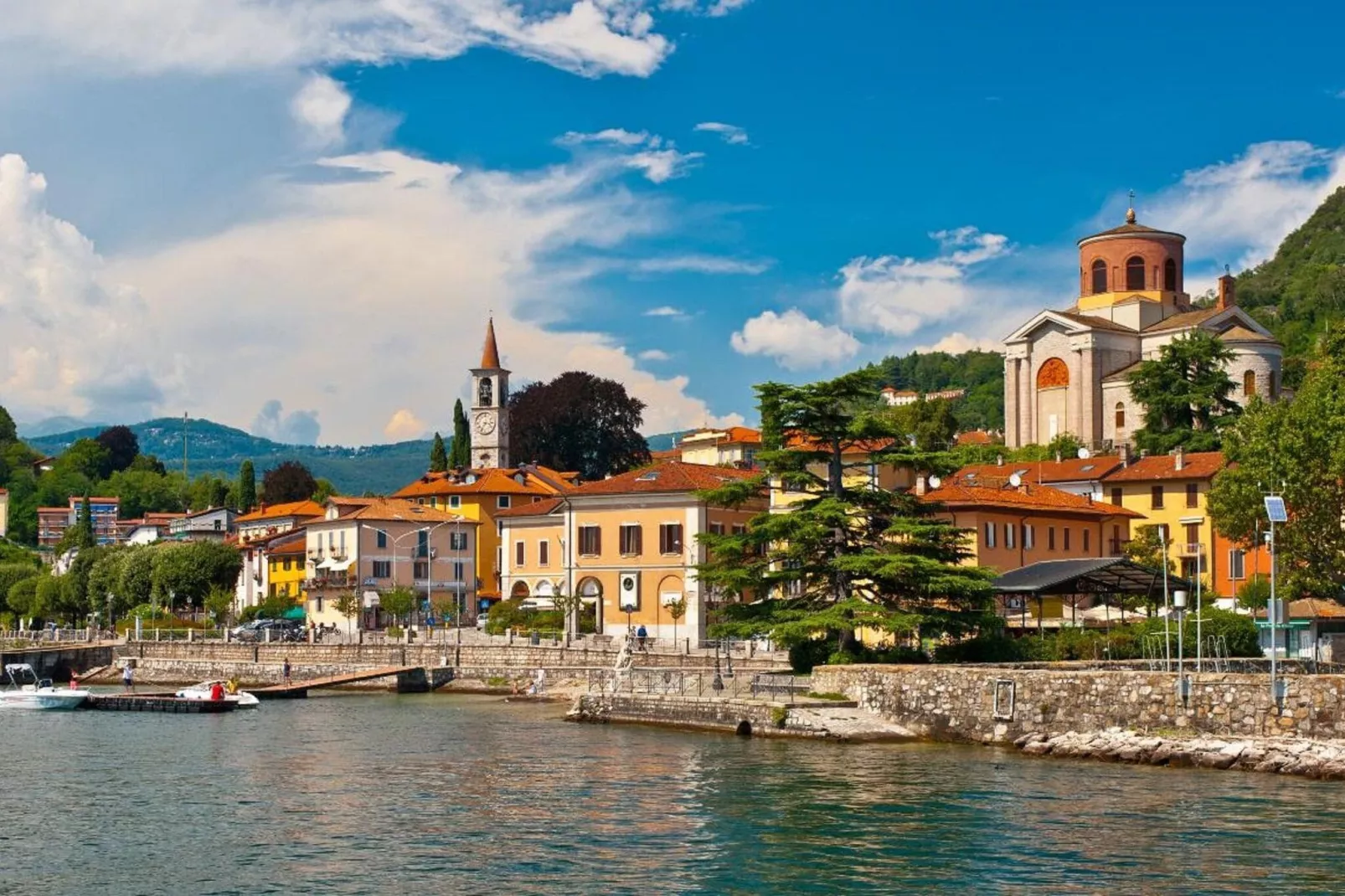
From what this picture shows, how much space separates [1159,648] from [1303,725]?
13.8 meters

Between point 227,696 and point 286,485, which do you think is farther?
point 286,485

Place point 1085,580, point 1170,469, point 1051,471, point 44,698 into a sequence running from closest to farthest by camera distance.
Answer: point 1085,580, point 44,698, point 1170,469, point 1051,471

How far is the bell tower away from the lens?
406 ft

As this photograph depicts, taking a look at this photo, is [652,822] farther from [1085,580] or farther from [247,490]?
[247,490]

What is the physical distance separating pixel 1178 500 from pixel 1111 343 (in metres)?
→ 36.2

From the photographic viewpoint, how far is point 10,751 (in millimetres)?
44000

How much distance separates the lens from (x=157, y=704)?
58.2m

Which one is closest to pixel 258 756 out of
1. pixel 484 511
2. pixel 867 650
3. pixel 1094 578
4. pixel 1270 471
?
pixel 867 650

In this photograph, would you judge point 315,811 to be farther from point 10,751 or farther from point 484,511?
point 484,511

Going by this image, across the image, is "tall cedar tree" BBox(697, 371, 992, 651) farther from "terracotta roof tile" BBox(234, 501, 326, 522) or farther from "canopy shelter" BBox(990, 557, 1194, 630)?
"terracotta roof tile" BBox(234, 501, 326, 522)

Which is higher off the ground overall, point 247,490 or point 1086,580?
point 247,490

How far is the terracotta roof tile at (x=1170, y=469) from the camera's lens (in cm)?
7306

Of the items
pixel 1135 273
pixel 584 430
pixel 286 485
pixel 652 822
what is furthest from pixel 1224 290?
pixel 652 822

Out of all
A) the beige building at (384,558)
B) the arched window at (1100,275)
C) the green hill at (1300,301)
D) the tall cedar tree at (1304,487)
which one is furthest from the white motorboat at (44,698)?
the green hill at (1300,301)
